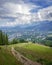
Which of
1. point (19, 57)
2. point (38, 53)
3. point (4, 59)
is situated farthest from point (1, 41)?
point (4, 59)

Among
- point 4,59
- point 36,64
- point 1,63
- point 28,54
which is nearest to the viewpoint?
point 1,63

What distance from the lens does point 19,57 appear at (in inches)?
1832

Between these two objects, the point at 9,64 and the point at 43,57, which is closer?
the point at 9,64

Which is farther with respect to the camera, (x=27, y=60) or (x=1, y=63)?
(x=27, y=60)

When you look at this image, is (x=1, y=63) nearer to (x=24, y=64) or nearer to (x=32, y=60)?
(x=24, y=64)

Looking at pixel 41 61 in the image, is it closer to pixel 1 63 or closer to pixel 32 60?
pixel 32 60

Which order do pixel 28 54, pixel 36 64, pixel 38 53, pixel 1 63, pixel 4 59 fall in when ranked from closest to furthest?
pixel 1 63 < pixel 4 59 < pixel 36 64 < pixel 28 54 < pixel 38 53

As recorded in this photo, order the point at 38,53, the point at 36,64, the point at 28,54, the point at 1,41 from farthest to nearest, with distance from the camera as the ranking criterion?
1. the point at 1,41
2. the point at 38,53
3. the point at 28,54
4. the point at 36,64

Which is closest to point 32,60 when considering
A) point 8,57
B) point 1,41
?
point 8,57

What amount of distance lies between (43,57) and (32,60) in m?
4.40

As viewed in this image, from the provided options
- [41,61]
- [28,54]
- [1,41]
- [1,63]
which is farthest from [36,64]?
[1,41]

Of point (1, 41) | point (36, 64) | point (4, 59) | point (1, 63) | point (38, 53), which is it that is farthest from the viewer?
point (1, 41)

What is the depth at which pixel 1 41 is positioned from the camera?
74438mm

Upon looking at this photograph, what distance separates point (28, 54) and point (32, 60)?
3417 millimetres
